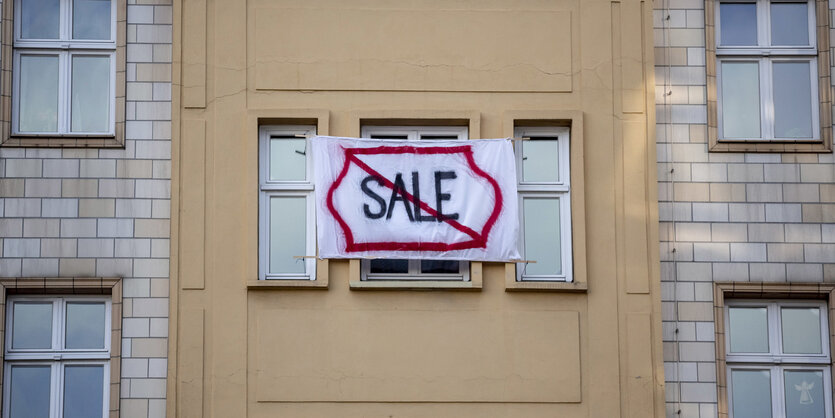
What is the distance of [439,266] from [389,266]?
22.9 inches

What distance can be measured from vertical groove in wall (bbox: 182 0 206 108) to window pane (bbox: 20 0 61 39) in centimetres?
156

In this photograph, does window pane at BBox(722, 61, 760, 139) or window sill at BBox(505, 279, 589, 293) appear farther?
window pane at BBox(722, 61, 760, 139)

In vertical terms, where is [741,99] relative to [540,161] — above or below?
above

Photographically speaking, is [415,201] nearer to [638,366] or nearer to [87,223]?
[638,366]

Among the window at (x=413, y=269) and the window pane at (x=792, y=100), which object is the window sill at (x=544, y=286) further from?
the window pane at (x=792, y=100)

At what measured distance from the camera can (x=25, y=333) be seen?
16.1 m

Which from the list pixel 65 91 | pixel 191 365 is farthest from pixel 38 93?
pixel 191 365

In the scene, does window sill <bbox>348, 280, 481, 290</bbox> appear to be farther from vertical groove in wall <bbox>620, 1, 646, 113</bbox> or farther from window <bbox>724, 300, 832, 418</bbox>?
window <bbox>724, 300, 832, 418</bbox>

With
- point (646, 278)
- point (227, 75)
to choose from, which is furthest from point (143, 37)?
point (646, 278)

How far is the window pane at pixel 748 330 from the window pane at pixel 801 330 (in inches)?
9.0

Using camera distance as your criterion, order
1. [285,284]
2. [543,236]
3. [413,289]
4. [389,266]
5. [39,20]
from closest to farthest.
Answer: [285,284] → [413,289] → [389,266] → [543,236] → [39,20]

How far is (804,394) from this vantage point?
16.3 m

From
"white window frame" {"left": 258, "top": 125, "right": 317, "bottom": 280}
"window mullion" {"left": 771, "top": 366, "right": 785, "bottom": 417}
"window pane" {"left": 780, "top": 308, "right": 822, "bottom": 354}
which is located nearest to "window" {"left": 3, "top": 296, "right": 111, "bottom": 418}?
"white window frame" {"left": 258, "top": 125, "right": 317, "bottom": 280}

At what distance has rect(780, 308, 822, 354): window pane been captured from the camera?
1644 cm
